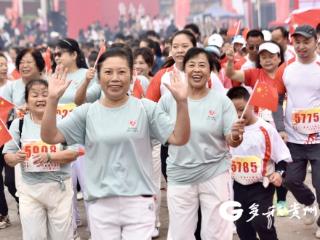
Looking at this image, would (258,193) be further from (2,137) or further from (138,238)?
(2,137)

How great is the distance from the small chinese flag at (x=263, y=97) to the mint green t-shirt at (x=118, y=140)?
101cm

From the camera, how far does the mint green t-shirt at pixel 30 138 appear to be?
5.23m

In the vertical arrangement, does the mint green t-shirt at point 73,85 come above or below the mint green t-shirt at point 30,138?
above

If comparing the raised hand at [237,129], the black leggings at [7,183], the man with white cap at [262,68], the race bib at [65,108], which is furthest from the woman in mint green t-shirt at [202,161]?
the black leggings at [7,183]

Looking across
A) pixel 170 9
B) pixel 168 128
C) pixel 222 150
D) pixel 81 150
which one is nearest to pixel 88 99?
pixel 81 150

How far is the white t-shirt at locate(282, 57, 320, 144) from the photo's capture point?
5.80 metres

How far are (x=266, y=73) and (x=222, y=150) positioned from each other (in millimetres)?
1715

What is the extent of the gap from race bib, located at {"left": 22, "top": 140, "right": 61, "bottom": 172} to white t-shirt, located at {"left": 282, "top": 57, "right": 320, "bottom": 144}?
2.06 m

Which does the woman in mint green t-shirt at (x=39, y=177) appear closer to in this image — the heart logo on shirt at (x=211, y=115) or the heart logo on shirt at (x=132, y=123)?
the heart logo on shirt at (x=211, y=115)

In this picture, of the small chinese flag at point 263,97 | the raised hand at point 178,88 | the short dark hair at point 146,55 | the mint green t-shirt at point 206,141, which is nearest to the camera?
the raised hand at point 178,88

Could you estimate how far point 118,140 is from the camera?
3.97 metres

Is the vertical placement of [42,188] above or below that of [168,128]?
below

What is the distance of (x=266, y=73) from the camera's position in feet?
20.6

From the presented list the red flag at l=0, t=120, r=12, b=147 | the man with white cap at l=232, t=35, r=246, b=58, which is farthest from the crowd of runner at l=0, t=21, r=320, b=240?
the man with white cap at l=232, t=35, r=246, b=58
